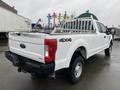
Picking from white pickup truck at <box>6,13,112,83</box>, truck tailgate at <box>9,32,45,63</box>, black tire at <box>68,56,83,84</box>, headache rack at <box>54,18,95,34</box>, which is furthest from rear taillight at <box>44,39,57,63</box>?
headache rack at <box>54,18,95,34</box>

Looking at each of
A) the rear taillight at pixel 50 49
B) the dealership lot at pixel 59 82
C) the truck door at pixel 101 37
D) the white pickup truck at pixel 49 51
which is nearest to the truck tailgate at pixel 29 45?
the white pickup truck at pixel 49 51

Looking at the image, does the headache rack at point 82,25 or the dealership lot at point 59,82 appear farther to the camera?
the headache rack at point 82,25

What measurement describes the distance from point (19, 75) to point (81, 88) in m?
2.16

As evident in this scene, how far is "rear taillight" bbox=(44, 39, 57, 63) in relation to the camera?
10.4 ft

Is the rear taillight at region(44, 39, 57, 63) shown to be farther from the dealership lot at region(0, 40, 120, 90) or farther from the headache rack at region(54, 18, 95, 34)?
the headache rack at region(54, 18, 95, 34)

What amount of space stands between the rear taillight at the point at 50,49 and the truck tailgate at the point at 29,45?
10cm

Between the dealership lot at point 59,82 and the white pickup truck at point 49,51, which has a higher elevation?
the white pickup truck at point 49,51

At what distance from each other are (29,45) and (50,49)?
0.67 m

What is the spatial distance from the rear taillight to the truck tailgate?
0.10 metres

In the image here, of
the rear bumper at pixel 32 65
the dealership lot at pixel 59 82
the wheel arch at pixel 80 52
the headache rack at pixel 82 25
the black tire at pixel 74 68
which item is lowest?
the dealership lot at pixel 59 82

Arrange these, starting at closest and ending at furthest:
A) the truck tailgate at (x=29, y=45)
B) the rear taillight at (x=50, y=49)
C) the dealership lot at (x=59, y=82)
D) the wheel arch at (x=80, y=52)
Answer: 1. the rear taillight at (x=50, y=49)
2. the truck tailgate at (x=29, y=45)
3. the dealership lot at (x=59, y=82)
4. the wheel arch at (x=80, y=52)

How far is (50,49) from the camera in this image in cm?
320

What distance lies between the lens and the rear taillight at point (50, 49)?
124 inches

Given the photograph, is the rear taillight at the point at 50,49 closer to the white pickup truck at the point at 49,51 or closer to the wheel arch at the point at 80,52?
the white pickup truck at the point at 49,51
